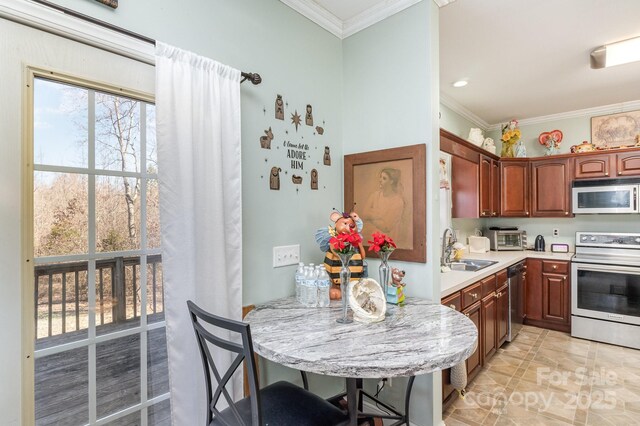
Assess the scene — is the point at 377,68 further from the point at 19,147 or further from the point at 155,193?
the point at 19,147

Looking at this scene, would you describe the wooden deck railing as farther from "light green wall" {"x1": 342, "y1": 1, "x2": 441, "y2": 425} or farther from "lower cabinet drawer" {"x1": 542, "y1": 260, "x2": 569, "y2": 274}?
"lower cabinet drawer" {"x1": 542, "y1": 260, "x2": 569, "y2": 274}

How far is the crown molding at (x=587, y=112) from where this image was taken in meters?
3.76

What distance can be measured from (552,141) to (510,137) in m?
0.55

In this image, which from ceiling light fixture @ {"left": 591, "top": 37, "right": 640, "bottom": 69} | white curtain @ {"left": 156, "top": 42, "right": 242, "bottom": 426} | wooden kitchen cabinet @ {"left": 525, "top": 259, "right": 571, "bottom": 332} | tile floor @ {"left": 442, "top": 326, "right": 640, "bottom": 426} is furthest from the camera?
wooden kitchen cabinet @ {"left": 525, "top": 259, "right": 571, "bottom": 332}

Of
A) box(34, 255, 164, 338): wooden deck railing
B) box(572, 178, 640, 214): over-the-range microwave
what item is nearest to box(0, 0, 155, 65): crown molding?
box(34, 255, 164, 338): wooden deck railing

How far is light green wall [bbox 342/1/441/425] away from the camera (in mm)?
1829

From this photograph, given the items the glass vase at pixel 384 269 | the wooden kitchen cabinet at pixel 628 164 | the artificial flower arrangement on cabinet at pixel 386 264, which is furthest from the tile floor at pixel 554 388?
the wooden kitchen cabinet at pixel 628 164

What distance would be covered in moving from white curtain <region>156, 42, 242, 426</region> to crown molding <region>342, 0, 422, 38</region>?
1.09m

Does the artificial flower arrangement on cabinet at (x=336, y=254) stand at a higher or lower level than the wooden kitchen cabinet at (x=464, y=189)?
lower

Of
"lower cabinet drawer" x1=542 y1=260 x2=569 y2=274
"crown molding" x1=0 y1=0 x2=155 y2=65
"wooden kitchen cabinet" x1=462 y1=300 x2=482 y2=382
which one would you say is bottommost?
"wooden kitchen cabinet" x1=462 y1=300 x2=482 y2=382

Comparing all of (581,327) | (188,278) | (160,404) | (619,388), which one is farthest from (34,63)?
(581,327)

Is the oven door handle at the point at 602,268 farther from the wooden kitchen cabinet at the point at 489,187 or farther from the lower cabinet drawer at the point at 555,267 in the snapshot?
the wooden kitchen cabinet at the point at 489,187

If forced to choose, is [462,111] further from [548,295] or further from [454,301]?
[454,301]

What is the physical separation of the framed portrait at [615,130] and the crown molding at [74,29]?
497 cm
